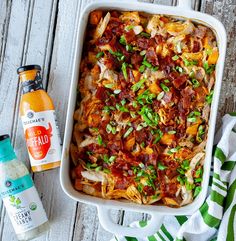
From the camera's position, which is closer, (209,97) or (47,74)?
(209,97)

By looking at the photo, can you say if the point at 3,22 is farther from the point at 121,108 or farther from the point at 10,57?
the point at 121,108

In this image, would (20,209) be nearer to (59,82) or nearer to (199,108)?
(59,82)

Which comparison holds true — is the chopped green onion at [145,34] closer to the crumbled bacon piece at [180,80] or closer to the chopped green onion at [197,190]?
the crumbled bacon piece at [180,80]

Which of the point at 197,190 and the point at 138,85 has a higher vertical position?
the point at 138,85

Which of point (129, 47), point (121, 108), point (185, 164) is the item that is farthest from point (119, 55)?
point (185, 164)

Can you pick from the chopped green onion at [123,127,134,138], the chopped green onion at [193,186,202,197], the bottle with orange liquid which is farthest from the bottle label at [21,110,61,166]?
the chopped green onion at [193,186,202,197]
